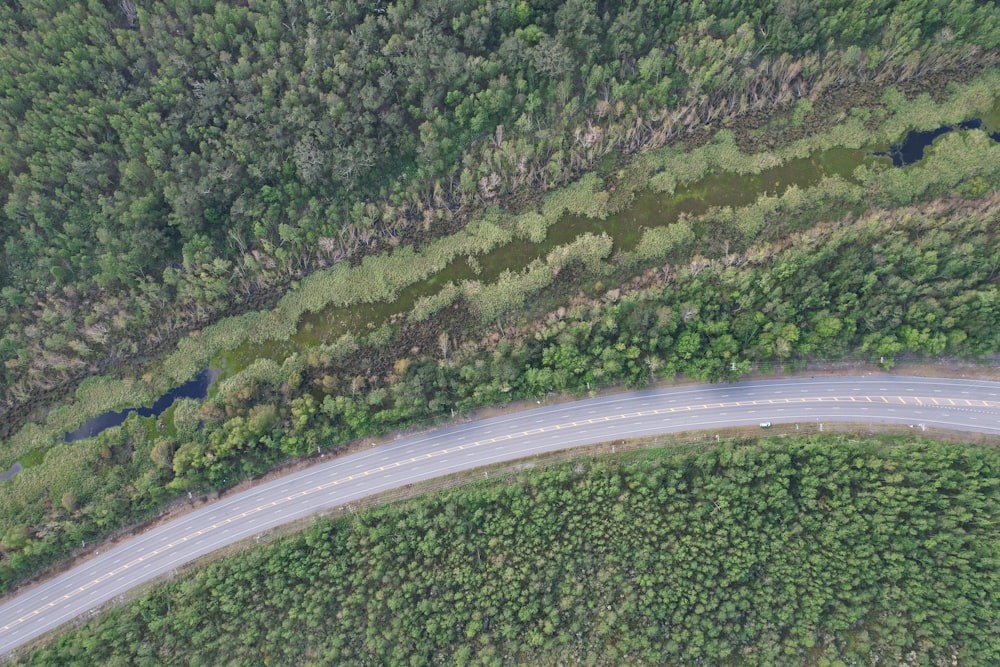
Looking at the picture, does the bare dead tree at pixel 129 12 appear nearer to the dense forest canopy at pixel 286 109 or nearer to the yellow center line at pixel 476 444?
the dense forest canopy at pixel 286 109

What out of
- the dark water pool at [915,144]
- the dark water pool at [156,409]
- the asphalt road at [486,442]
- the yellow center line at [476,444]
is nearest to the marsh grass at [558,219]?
the dark water pool at [156,409]

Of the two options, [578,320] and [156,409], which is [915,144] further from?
[156,409]

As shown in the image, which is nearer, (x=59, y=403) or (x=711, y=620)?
(x=711, y=620)

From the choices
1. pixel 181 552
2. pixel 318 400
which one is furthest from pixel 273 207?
pixel 181 552

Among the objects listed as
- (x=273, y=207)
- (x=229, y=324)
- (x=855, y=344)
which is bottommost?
(x=855, y=344)

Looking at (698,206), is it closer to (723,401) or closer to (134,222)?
(723,401)

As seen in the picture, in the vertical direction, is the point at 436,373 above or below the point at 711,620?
above

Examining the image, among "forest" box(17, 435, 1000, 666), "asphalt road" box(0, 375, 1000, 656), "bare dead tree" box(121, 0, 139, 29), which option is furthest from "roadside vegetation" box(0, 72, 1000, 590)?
"bare dead tree" box(121, 0, 139, 29)

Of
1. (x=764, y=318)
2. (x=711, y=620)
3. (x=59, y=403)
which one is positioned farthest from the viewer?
(x=59, y=403)

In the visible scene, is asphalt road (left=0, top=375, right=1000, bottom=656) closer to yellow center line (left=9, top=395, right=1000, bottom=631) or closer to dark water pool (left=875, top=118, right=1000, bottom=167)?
yellow center line (left=9, top=395, right=1000, bottom=631)
